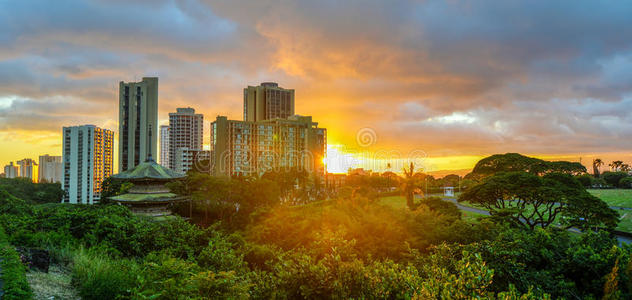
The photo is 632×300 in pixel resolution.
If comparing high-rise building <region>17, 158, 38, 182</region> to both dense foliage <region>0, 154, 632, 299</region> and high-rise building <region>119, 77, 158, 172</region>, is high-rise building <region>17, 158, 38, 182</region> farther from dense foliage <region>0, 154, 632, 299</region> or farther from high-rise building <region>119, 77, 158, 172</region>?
dense foliage <region>0, 154, 632, 299</region>

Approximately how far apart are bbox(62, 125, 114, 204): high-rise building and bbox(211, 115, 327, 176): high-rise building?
80.2 feet

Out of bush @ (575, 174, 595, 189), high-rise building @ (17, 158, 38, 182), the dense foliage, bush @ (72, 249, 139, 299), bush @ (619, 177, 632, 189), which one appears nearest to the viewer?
the dense foliage

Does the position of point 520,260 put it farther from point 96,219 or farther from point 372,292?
point 96,219

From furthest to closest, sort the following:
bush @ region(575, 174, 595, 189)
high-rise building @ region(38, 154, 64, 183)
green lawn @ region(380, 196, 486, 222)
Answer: high-rise building @ region(38, 154, 64, 183) < bush @ region(575, 174, 595, 189) < green lawn @ region(380, 196, 486, 222)

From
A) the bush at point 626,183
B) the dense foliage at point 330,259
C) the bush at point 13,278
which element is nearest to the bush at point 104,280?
the dense foliage at point 330,259

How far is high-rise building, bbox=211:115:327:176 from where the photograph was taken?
65.9 m

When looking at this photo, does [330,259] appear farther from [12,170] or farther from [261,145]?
[12,170]

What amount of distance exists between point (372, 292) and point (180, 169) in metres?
91.9

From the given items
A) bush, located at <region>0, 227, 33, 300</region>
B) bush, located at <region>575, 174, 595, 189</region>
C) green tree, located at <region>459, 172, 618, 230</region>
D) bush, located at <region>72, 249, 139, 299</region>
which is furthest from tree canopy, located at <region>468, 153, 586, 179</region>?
bush, located at <region>575, 174, 595, 189</region>

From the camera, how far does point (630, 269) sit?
17.8 feet

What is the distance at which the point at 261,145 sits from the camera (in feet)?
229

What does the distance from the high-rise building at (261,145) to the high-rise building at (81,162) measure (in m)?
24.4

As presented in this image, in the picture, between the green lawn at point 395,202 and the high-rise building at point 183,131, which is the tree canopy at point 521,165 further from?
the high-rise building at point 183,131

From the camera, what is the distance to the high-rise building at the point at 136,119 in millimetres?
60719
